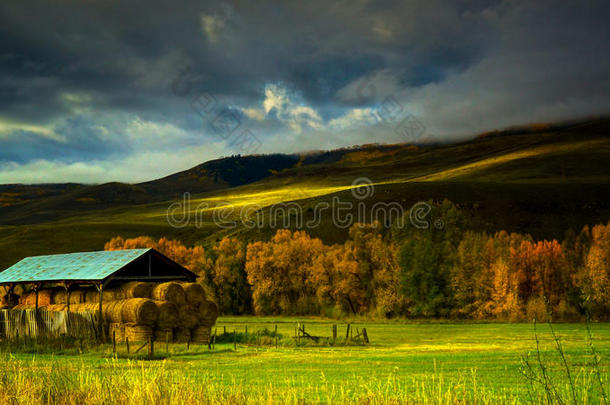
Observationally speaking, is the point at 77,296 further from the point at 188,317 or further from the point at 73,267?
the point at 188,317

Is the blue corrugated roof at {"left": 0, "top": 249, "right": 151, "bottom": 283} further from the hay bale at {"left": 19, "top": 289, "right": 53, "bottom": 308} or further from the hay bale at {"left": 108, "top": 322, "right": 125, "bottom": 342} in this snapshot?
the hay bale at {"left": 108, "top": 322, "right": 125, "bottom": 342}

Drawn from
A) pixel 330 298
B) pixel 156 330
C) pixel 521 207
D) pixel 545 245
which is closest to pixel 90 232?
pixel 330 298

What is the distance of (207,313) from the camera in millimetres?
41812

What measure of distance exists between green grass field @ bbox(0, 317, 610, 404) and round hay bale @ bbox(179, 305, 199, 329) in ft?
7.56

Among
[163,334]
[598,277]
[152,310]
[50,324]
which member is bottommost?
[163,334]

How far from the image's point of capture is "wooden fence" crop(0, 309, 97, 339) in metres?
38.7

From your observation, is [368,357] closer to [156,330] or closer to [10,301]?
[156,330]

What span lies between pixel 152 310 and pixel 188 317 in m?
3.38

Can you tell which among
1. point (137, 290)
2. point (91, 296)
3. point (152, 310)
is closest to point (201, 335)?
point (152, 310)

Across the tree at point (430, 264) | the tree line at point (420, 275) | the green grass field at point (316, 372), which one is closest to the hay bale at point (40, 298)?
the green grass field at point (316, 372)

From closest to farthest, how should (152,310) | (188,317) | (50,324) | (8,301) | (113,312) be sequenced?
(152,310) → (113,312) → (50,324) → (188,317) → (8,301)

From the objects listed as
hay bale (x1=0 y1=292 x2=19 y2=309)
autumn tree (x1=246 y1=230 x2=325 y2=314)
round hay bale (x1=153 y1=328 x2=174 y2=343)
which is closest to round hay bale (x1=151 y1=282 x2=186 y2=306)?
round hay bale (x1=153 y1=328 x2=174 y2=343)

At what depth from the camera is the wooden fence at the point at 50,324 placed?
1524 inches

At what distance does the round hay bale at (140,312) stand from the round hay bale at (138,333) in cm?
32
